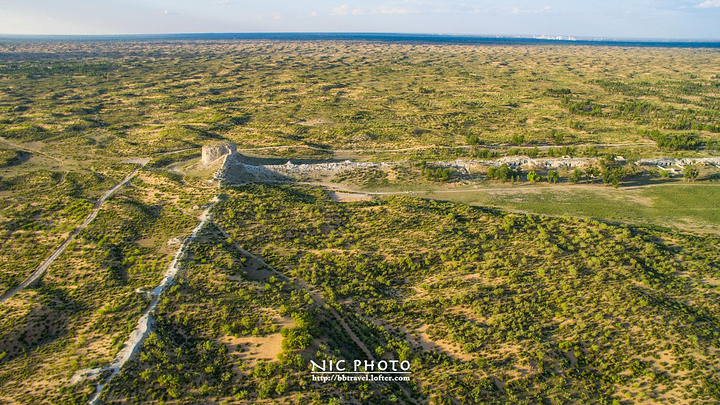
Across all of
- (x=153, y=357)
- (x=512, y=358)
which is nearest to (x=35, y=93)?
(x=153, y=357)

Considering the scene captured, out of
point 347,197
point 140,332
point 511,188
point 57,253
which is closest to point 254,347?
point 140,332

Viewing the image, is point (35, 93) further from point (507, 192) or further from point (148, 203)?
point (507, 192)

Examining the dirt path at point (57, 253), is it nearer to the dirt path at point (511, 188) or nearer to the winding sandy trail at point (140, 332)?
the winding sandy trail at point (140, 332)

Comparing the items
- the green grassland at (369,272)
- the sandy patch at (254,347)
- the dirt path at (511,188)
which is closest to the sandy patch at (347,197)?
the dirt path at (511,188)

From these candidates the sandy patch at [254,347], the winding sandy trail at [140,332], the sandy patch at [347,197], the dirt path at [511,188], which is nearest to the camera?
the winding sandy trail at [140,332]

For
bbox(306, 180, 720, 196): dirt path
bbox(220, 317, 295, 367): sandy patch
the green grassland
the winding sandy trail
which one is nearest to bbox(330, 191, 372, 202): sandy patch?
bbox(306, 180, 720, 196): dirt path

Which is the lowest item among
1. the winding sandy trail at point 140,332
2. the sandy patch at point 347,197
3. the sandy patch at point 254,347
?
the sandy patch at point 254,347

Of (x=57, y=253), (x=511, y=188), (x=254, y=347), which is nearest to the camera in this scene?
(x=254, y=347)

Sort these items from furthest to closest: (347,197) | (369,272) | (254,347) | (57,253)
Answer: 1. (347,197)
2. (57,253)
3. (369,272)
4. (254,347)

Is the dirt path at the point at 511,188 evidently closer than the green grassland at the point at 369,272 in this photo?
No

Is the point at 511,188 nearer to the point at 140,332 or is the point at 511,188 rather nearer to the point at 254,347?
the point at 254,347
